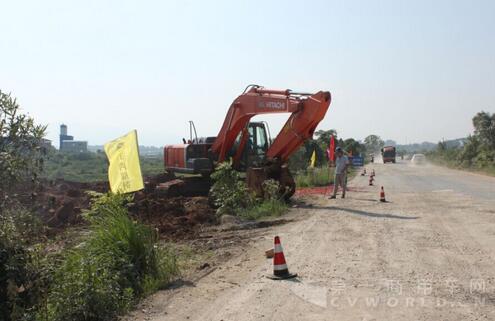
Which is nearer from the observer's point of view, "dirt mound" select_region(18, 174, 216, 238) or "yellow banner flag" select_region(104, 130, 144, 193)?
"yellow banner flag" select_region(104, 130, 144, 193)

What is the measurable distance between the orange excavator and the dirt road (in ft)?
14.2

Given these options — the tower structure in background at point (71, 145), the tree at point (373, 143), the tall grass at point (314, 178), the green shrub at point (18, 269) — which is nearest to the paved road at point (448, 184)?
the tall grass at point (314, 178)

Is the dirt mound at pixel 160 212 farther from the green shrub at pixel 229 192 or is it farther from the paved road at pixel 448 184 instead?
the paved road at pixel 448 184

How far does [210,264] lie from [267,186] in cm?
685

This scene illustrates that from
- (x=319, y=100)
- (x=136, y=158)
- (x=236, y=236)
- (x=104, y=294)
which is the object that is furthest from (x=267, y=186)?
(x=104, y=294)

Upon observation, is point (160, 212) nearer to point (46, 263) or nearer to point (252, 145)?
point (252, 145)

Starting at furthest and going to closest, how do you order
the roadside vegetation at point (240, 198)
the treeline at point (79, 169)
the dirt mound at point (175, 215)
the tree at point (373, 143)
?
1. the tree at point (373, 143)
2. the treeline at point (79, 169)
3. the roadside vegetation at point (240, 198)
4. the dirt mound at point (175, 215)

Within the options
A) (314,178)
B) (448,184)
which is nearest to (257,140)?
(314,178)

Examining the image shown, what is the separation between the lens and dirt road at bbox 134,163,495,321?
19.9 ft

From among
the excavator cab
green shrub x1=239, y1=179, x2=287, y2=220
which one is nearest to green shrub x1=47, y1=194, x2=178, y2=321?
green shrub x1=239, y1=179, x2=287, y2=220

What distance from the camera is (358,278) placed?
733 cm

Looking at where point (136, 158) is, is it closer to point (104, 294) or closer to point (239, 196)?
point (104, 294)

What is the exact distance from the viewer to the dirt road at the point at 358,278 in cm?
605

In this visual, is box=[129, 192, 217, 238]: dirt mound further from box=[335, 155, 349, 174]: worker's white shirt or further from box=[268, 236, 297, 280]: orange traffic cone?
box=[268, 236, 297, 280]: orange traffic cone
